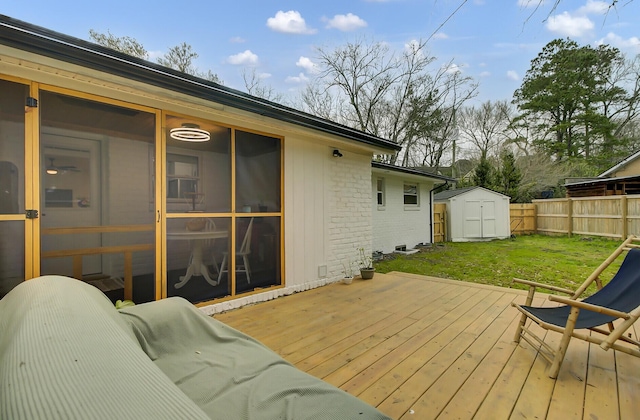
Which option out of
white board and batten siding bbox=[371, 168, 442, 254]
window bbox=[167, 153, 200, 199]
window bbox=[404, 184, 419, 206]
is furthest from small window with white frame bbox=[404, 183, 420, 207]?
window bbox=[167, 153, 200, 199]

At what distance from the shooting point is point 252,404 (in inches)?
46.9

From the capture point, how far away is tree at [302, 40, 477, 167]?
15125 mm

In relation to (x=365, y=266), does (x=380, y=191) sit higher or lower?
higher

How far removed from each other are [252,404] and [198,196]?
2734 mm

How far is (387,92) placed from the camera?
52.4ft

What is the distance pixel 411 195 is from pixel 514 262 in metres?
4.06

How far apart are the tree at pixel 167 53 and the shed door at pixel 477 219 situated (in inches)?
472

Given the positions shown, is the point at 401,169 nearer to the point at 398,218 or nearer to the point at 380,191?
the point at 380,191

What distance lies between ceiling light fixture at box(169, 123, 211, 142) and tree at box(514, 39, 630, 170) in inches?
830

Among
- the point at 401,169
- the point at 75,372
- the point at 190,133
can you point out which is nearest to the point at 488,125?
the point at 401,169

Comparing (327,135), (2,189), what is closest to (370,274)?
(327,135)

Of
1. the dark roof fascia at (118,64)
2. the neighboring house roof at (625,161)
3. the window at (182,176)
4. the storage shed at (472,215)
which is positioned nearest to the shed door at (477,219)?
the storage shed at (472,215)

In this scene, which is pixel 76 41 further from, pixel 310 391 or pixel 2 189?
pixel 310 391

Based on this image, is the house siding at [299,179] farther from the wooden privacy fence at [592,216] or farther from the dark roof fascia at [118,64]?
the wooden privacy fence at [592,216]
